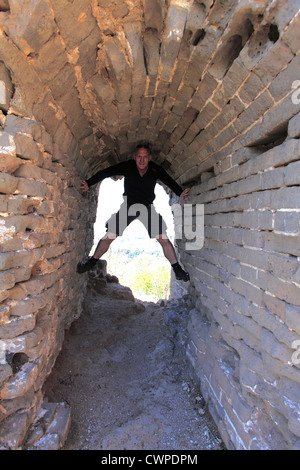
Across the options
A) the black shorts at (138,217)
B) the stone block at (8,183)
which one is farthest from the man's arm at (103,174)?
the stone block at (8,183)

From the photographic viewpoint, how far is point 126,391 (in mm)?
2912

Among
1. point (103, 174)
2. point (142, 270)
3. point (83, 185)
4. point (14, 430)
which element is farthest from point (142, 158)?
point (142, 270)

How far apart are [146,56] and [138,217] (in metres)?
2.33

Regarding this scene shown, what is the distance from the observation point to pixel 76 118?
8.79 feet

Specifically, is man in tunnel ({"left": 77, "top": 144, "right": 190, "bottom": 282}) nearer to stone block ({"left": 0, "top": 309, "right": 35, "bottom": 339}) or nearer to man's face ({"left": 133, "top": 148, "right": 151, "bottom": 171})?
man's face ({"left": 133, "top": 148, "right": 151, "bottom": 171})

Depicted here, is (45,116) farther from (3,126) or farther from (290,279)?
(290,279)

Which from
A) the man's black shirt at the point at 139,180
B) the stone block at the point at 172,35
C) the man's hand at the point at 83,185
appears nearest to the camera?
the stone block at the point at 172,35

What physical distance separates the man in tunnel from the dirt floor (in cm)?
106

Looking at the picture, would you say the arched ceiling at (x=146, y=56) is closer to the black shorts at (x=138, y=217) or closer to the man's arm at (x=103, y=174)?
the man's arm at (x=103, y=174)

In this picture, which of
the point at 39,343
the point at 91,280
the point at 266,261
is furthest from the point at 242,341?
the point at 91,280

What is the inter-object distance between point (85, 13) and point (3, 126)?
929mm

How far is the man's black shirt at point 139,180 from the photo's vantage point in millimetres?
3955

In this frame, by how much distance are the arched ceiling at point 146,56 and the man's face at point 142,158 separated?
68 cm

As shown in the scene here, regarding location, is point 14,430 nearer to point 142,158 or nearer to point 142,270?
point 142,158
